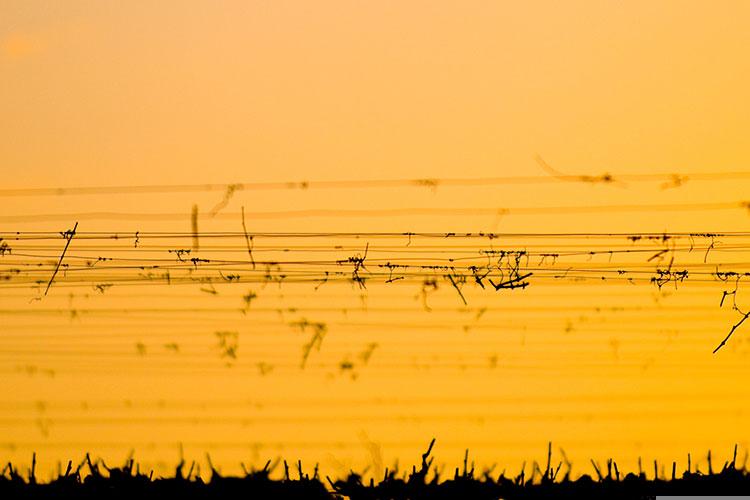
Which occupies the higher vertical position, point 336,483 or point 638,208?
point 638,208

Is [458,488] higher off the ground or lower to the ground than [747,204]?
lower

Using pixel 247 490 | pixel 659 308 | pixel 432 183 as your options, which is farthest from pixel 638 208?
pixel 247 490

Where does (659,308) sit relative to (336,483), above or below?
above

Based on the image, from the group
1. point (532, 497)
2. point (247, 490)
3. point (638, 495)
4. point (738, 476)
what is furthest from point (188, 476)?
point (738, 476)

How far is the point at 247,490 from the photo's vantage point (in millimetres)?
16750

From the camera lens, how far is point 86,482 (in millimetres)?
16875

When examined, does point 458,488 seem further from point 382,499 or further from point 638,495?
point 638,495

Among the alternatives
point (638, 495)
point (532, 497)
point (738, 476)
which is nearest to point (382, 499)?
point (532, 497)

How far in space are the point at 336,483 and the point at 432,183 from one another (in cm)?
327

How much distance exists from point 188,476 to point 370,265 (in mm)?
2924

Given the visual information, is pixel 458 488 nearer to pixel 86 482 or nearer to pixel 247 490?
pixel 247 490

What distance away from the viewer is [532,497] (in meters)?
16.7

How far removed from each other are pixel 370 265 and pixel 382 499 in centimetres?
243

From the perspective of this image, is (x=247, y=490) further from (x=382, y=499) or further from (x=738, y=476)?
(x=738, y=476)
